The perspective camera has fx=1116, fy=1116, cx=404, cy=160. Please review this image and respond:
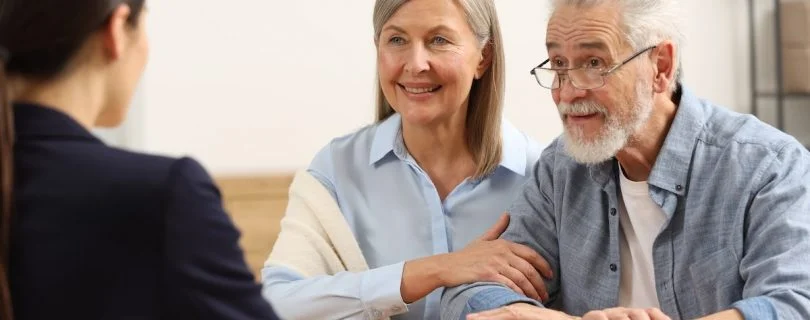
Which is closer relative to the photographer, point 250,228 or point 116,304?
point 116,304

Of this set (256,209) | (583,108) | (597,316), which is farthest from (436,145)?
(256,209)

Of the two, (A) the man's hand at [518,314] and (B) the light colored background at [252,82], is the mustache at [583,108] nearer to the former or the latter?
(A) the man's hand at [518,314]

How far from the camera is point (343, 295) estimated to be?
86.4 inches

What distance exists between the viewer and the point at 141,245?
112cm

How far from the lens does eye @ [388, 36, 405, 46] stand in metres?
2.33

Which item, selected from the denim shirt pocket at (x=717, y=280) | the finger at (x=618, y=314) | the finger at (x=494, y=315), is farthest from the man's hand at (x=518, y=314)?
the denim shirt pocket at (x=717, y=280)

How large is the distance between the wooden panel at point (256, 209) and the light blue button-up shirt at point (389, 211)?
6.01 ft

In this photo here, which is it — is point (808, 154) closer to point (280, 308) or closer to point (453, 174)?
point (453, 174)

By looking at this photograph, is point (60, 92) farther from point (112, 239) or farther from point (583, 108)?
point (583, 108)

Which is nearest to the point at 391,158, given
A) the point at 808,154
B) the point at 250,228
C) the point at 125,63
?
the point at 808,154

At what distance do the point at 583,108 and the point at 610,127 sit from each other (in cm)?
6

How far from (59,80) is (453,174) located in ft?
4.23

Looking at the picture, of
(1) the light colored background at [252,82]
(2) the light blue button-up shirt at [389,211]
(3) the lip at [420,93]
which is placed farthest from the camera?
(1) the light colored background at [252,82]

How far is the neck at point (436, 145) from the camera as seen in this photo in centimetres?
237
